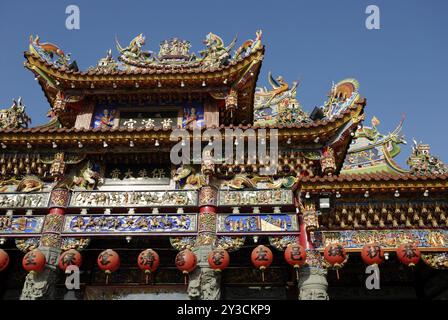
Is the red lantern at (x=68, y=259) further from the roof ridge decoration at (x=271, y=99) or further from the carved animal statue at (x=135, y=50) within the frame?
the roof ridge decoration at (x=271, y=99)

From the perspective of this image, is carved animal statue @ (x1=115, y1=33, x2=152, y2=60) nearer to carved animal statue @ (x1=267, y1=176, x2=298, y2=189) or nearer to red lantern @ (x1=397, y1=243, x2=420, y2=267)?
carved animal statue @ (x1=267, y1=176, x2=298, y2=189)

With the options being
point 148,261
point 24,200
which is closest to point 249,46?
point 148,261

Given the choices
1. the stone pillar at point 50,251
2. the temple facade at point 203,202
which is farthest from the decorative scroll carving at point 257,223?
the stone pillar at point 50,251

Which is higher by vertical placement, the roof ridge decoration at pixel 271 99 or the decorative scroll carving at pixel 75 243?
the roof ridge decoration at pixel 271 99

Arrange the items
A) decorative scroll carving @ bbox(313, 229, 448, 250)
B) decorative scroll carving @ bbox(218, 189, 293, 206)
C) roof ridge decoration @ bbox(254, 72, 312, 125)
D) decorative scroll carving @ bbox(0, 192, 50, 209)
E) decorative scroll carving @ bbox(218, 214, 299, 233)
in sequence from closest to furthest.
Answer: decorative scroll carving @ bbox(313, 229, 448, 250)
decorative scroll carving @ bbox(218, 214, 299, 233)
decorative scroll carving @ bbox(218, 189, 293, 206)
decorative scroll carving @ bbox(0, 192, 50, 209)
roof ridge decoration @ bbox(254, 72, 312, 125)

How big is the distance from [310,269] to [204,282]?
2.39 meters

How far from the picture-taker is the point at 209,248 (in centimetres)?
915

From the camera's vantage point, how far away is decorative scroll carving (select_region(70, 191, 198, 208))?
32.8 feet

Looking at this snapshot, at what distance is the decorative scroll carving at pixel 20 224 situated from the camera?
979 cm

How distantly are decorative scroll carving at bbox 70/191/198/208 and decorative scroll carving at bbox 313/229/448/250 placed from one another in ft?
11.0

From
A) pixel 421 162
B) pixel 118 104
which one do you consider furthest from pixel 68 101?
pixel 421 162

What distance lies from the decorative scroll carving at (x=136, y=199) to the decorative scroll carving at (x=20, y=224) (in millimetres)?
932

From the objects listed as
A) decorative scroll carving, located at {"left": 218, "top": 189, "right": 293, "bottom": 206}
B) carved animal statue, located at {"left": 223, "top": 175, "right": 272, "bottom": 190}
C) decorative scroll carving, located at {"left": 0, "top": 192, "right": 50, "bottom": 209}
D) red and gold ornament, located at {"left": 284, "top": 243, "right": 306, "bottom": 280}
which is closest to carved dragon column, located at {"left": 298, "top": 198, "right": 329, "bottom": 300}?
red and gold ornament, located at {"left": 284, "top": 243, "right": 306, "bottom": 280}
